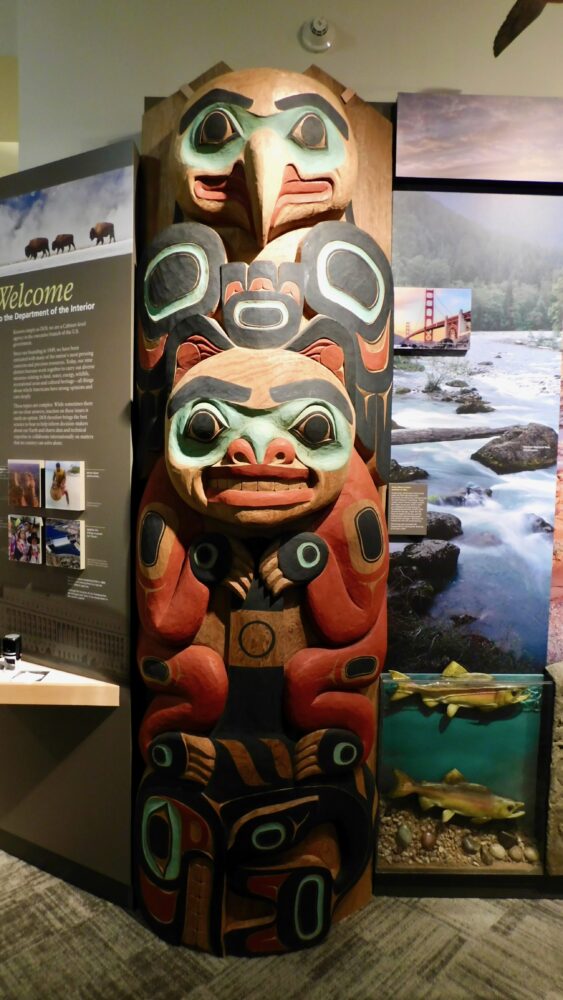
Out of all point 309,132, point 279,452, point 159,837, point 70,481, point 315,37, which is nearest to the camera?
point 279,452

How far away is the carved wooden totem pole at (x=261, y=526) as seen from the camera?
1573mm

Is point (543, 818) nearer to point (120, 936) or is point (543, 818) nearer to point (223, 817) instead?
point (223, 817)

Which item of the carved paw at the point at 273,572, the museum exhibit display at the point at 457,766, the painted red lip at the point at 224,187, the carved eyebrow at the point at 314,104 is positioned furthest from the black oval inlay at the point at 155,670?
the carved eyebrow at the point at 314,104

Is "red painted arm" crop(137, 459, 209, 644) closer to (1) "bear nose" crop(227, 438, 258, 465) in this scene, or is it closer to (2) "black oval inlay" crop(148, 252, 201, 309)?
(1) "bear nose" crop(227, 438, 258, 465)

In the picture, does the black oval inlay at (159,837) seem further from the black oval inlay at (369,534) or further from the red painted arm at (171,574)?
the black oval inlay at (369,534)

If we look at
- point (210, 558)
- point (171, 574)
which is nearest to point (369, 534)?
point (210, 558)

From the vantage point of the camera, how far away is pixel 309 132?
163 centimetres

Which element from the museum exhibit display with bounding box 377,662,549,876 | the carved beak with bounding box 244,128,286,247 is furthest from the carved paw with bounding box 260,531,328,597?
the carved beak with bounding box 244,128,286,247

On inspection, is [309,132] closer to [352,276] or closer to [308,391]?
[352,276]

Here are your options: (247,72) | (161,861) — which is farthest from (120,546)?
(247,72)

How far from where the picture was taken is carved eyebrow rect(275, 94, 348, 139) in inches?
64.1

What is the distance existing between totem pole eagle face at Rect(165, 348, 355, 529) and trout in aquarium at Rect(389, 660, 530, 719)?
0.86 m

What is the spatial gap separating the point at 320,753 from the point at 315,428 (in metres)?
0.96

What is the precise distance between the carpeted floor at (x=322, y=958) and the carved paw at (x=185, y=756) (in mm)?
572
